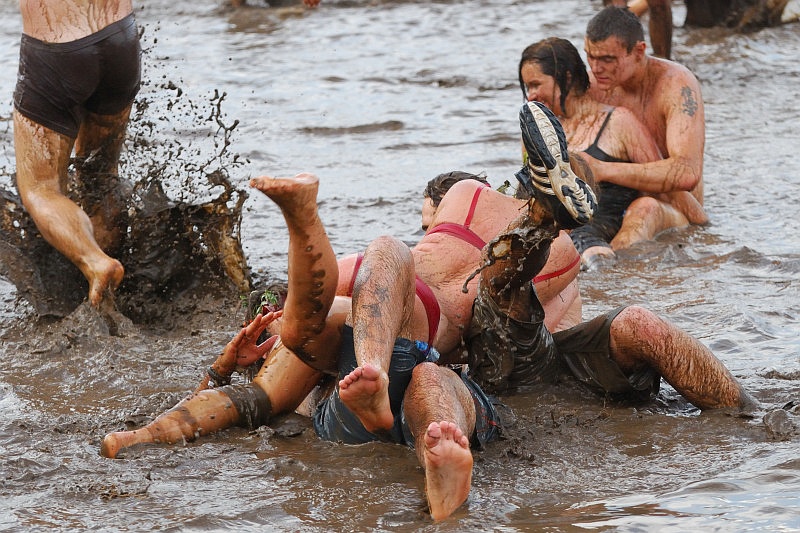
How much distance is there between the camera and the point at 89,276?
5344mm

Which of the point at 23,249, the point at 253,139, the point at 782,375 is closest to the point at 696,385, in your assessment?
the point at 782,375

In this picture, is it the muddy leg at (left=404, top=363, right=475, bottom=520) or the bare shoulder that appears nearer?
the muddy leg at (left=404, top=363, right=475, bottom=520)

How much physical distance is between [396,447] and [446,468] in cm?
67

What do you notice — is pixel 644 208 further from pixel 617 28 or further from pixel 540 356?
pixel 540 356

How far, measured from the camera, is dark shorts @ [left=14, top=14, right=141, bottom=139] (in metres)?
5.33

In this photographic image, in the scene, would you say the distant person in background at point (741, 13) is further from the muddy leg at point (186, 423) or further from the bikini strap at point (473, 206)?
the muddy leg at point (186, 423)

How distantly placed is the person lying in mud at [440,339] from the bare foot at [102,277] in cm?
111

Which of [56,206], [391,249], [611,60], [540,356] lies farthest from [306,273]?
[611,60]

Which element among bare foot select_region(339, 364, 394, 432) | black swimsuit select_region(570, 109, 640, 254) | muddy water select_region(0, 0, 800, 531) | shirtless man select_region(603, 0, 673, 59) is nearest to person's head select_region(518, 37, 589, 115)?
black swimsuit select_region(570, 109, 640, 254)

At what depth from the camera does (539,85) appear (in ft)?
22.4

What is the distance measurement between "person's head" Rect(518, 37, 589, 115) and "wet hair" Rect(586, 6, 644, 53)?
176 millimetres

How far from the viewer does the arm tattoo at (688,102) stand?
22.5 feet

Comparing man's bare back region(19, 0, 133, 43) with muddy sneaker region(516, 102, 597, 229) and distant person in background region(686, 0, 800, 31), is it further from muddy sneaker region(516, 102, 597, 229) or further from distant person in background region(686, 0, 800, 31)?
distant person in background region(686, 0, 800, 31)

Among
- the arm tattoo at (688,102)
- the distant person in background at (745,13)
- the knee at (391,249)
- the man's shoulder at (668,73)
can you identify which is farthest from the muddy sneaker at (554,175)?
the distant person in background at (745,13)
